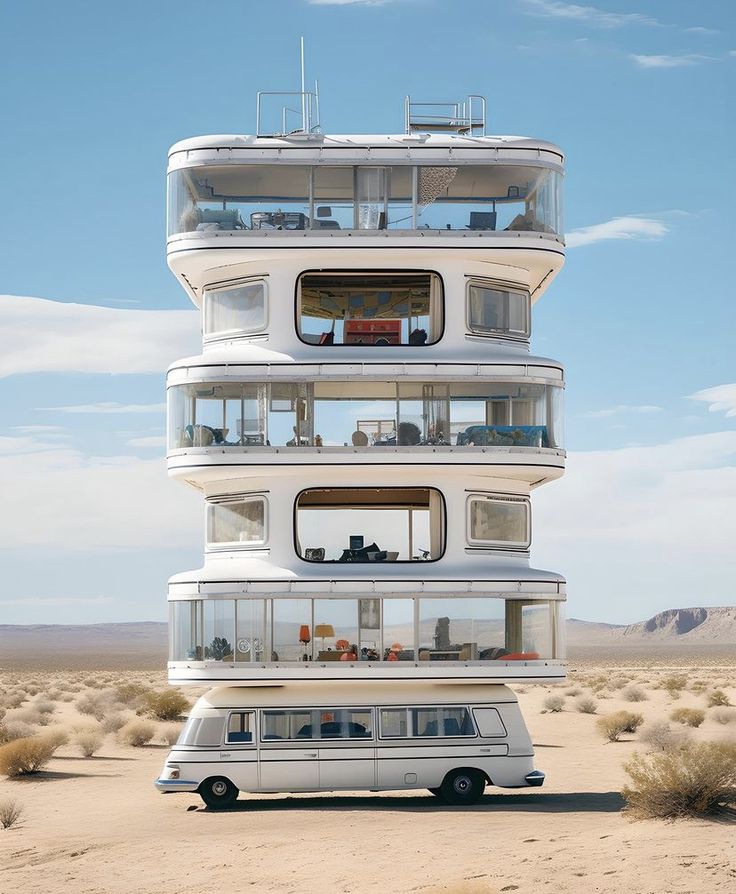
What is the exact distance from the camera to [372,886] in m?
24.8

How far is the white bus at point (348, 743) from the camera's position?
3334 centimetres

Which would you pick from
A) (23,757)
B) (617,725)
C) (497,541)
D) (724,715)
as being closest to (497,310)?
(497,541)

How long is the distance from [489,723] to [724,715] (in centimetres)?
2765

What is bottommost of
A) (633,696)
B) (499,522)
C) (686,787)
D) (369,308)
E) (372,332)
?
(633,696)

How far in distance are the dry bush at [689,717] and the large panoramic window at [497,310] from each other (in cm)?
2397

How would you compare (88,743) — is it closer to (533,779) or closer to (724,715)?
(533,779)

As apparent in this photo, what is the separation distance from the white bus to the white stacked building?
600 millimetres

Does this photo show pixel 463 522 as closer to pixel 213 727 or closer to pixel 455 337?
pixel 455 337

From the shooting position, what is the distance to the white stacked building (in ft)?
111

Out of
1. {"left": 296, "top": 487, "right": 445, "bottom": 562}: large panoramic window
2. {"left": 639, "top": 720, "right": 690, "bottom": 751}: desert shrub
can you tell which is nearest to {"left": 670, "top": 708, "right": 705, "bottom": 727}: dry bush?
{"left": 639, "top": 720, "right": 690, "bottom": 751}: desert shrub

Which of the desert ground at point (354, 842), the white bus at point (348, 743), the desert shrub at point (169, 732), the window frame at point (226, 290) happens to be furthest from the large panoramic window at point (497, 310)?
the desert shrub at point (169, 732)

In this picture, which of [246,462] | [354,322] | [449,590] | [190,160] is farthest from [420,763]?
[190,160]

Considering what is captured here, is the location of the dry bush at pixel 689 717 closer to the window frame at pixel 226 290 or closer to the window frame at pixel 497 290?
the window frame at pixel 497 290

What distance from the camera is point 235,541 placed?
117 ft
